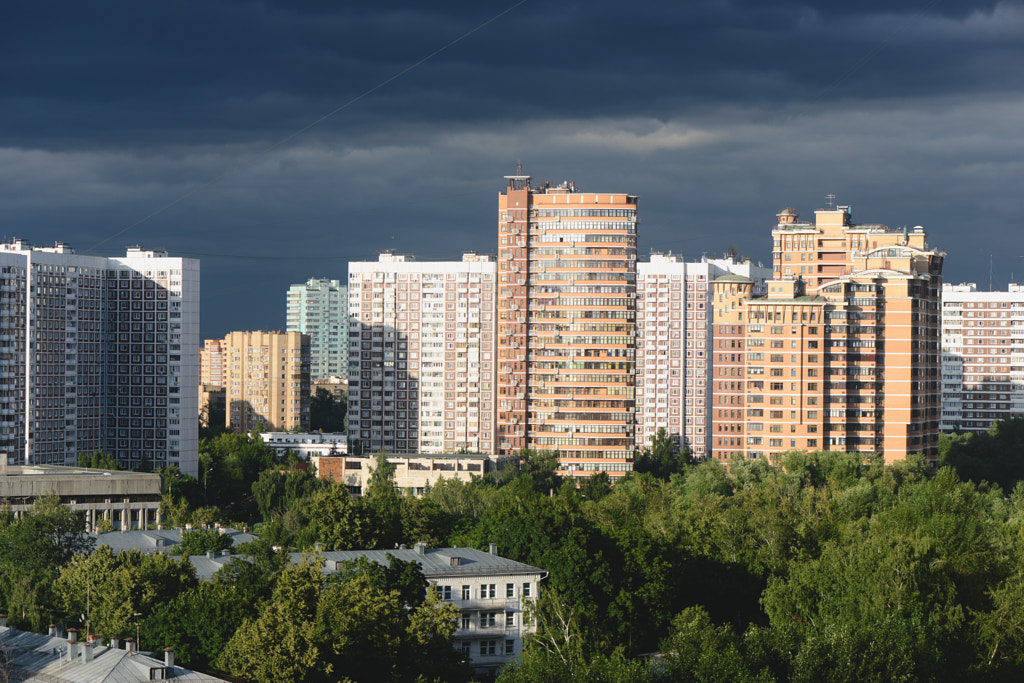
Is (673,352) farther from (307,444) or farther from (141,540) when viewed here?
(141,540)

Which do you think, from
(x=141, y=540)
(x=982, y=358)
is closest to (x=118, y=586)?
(x=141, y=540)

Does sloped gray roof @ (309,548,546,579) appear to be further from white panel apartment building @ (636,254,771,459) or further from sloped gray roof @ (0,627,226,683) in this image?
white panel apartment building @ (636,254,771,459)

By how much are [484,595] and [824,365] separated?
59272 millimetres

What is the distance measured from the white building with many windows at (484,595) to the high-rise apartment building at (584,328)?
57522 mm

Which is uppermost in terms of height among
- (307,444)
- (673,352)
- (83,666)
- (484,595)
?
(673,352)

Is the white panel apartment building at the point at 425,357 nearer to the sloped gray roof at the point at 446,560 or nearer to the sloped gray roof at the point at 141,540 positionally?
the sloped gray roof at the point at 141,540

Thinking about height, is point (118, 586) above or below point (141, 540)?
above

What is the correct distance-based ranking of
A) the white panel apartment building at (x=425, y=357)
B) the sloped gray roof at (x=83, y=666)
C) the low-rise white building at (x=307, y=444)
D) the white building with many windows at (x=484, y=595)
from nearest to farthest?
the sloped gray roof at (x=83, y=666)
the white building with many windows at (x=484, y=595)
the white panel apartment building at (x=425, y=357)
the low-rise white building at (x=307, y=444)

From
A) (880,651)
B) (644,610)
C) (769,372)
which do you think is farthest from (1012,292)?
(880,651)

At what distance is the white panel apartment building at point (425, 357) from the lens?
456ft

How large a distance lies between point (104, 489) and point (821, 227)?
211ft

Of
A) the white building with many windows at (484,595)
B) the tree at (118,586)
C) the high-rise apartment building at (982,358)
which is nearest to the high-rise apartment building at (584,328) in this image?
the white building with many windows at (484,595)

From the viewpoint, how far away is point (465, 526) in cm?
7406

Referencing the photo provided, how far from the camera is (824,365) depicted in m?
112
